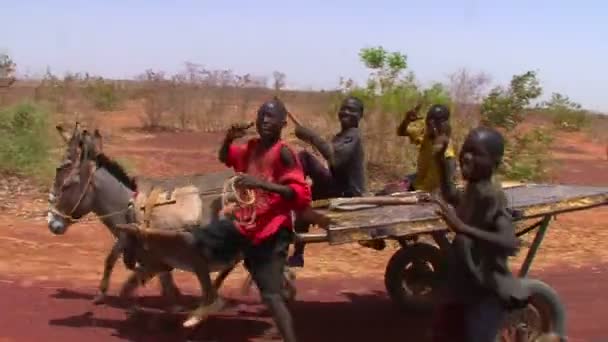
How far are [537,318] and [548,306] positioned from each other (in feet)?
0.44

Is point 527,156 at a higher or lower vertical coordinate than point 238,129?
lower

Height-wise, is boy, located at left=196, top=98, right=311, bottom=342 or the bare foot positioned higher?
boy, located at left=196, top=98, right=311, bottom=342

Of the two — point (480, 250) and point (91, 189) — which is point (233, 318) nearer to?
point (91, 189)

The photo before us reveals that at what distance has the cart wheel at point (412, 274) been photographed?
293 inches

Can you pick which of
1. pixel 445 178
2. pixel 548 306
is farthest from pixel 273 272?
pixel 548 306

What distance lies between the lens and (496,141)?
14.4ft

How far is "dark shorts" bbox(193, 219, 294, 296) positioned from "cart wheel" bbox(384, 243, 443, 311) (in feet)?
6.92

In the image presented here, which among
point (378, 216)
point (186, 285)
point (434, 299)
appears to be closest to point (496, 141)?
point (378, 216)

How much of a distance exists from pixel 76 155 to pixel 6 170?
8.27 metres

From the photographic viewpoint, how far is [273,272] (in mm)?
5520

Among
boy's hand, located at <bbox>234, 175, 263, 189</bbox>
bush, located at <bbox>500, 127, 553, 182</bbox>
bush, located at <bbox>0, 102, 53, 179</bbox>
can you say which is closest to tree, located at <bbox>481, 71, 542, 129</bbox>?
bush, located at <bbox>500, 127, 553, 182</bbox>

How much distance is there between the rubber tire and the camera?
18.2 feet

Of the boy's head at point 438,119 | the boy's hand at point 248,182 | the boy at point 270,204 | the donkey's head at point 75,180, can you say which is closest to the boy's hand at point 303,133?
the boy at point 270,204

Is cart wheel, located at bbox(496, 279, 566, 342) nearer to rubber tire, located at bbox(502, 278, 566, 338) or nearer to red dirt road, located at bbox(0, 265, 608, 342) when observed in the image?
rubber tire, located at bbox(502, 278, 566, 338)
